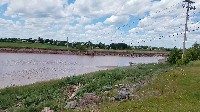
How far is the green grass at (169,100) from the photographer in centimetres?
1872

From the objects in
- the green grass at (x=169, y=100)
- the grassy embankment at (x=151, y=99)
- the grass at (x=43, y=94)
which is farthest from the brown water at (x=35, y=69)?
the green grass at (x=169, y=100)

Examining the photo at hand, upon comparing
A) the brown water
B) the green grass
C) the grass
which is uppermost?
the green grass

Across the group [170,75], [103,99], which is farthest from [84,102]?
[170,75]

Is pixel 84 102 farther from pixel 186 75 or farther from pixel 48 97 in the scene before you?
pixel 186 75

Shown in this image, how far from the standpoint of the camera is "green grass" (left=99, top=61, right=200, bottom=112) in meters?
18.7

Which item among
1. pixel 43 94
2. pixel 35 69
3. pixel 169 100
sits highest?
pixel 169 100

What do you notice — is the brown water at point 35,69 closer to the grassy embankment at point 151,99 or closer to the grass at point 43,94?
the grass at point 43,94

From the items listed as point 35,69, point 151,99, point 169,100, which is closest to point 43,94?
point 151,99

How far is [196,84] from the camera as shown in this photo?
26.7 m

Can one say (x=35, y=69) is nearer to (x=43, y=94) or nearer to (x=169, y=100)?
(x=43, y=94)

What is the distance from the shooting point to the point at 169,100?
2109 centimetres

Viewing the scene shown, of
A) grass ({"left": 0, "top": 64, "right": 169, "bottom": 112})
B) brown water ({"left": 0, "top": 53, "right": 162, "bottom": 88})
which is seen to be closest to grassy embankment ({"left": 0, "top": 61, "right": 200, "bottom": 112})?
grass ({"left": 0, "top": 64, "right": 169, "bottom": 112})

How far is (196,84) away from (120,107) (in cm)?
973

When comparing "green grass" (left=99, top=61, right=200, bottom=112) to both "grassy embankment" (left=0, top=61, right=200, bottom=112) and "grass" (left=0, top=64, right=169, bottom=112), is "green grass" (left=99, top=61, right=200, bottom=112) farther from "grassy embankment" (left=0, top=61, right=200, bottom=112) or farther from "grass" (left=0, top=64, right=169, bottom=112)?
"grass" (left=0, top=64, right=169, bottom=112)
